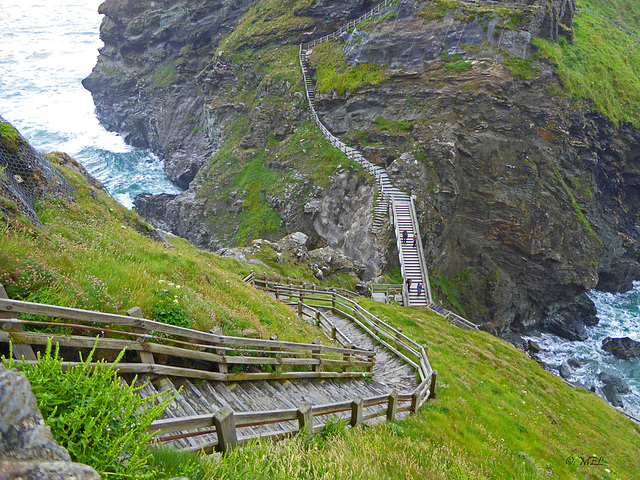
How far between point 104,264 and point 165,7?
100m

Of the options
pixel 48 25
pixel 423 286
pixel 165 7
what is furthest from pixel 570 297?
pixel 48 25

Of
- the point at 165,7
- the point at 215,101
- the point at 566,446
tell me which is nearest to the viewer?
the point at 566,446

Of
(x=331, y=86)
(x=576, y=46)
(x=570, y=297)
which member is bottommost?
(x=570, y=297)

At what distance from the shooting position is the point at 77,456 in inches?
117

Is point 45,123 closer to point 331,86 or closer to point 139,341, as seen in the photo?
point 331,86

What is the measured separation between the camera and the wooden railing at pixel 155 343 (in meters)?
4.59

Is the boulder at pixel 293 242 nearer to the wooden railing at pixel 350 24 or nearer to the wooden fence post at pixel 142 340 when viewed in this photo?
the wooden fence post at pixel 142 340

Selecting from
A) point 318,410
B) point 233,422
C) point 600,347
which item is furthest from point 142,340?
point 600,347

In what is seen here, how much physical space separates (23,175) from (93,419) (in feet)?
38.1

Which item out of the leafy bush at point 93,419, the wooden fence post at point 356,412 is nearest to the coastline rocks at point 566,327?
the wooden fence post at point 356,412

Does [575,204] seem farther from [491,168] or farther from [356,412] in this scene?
[356,412]

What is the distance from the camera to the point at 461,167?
41312mm

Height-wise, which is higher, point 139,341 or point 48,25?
point 48,25

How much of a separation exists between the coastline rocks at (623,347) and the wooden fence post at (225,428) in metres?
51.6
